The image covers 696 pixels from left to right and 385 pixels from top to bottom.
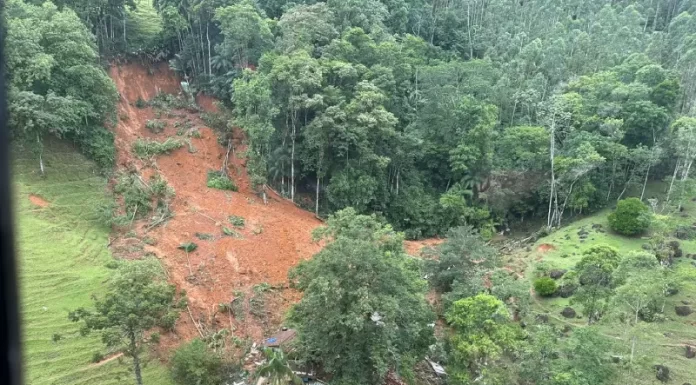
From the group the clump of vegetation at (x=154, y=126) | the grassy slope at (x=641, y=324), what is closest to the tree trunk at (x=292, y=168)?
the clump of vegetation at (x=154, y=126)

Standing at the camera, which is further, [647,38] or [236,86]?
[647,38]

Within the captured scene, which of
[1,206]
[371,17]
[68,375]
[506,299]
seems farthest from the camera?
[371,17]

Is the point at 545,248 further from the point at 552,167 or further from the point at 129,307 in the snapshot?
the point at 129,307

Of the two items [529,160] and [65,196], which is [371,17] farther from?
[65,196]

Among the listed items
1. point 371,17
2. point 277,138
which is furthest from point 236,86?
point 371,17

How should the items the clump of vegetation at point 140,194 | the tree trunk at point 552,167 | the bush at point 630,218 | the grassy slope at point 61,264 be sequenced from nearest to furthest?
the grassy slope at point 61,264 < the clump of vegetation at point 140,194 < the bush at point 630,218 < the tree trunk at point 552,167

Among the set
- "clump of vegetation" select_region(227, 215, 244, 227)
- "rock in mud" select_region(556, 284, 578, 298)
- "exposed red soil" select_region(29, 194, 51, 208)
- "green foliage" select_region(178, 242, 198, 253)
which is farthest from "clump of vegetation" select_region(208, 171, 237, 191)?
"rock in mud" select_region(556, 284, 578, 298)

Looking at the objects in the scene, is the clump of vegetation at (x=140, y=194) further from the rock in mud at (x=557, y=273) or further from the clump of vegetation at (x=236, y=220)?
the rock in mud at (x=557, y=273)

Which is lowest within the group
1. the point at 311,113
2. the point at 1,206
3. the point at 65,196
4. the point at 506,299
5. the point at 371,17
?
the point at 506,299
